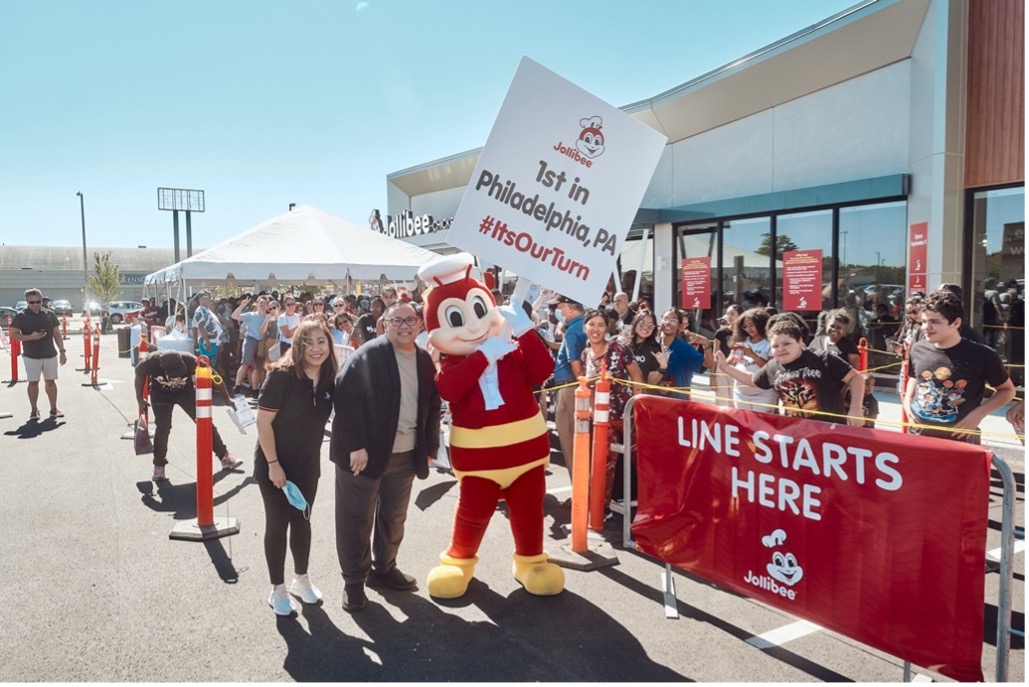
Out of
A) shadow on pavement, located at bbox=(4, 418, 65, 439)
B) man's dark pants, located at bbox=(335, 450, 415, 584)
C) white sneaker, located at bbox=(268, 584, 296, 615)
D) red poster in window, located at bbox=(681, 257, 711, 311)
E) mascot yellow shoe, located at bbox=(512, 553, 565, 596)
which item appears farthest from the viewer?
red poster in window, located at bbox=(681, 257, 711, 311)

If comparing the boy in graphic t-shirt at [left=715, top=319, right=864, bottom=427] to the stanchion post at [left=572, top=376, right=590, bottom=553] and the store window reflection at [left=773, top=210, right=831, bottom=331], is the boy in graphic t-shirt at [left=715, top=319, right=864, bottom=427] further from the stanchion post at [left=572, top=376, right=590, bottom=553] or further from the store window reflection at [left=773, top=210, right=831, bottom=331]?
the store window reflection at [left=773, top=210, right=831, bottom=331]

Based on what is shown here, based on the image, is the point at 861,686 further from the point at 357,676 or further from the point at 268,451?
the point at 268,451

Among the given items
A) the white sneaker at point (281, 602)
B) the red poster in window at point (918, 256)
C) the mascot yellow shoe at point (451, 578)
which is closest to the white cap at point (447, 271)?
the mascot yellow shoe at point (451, 578)

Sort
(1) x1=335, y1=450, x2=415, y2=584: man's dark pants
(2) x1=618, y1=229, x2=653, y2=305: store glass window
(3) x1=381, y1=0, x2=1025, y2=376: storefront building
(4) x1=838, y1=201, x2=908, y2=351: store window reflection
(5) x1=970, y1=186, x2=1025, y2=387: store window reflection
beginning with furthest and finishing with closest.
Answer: (2) x1=618, y1=229, x2=653, y2=305: store glass window
(4) x1=838, y1=201, x2=908, y2=351: store window reflection
(5) x1=970, y1=186, x2=1025, y2=387: store window reflection
(3) x1=381, y1=0, x2=1025, y2=376: storefront building
(1) x1=335, y1=450, x2=415, y2=584: man's dark pants

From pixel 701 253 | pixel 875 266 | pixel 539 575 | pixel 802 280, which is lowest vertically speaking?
pixel 539 575

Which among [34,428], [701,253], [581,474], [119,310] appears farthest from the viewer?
[119,310]

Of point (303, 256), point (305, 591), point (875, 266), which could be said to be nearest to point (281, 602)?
point (305, 591)

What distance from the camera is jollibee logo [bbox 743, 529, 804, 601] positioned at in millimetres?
3285

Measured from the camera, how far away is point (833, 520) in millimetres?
3107

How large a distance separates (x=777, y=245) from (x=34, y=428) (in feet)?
39.9

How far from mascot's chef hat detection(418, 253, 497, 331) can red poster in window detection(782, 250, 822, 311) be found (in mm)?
9771

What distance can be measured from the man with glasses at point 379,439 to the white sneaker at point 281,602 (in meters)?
0.30

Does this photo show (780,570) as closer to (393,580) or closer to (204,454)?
(393,580)

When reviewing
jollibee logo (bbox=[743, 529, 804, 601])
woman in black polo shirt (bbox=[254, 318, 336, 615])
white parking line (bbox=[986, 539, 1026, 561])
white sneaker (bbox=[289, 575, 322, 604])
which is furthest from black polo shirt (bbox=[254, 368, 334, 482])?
white parking line (bbox=[986, 539, 1026, 561])
